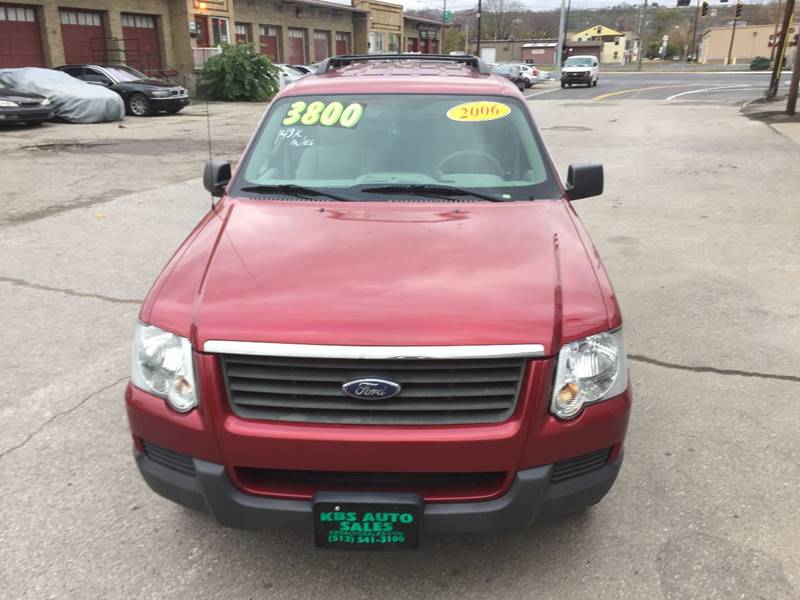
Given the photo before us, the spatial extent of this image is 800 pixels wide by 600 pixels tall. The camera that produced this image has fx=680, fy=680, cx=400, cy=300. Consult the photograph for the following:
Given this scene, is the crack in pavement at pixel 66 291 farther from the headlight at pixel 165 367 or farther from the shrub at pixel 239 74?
the shrub at pixel 239 74

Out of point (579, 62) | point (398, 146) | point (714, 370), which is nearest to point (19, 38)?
point (398, 146)

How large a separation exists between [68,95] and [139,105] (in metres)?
3.25

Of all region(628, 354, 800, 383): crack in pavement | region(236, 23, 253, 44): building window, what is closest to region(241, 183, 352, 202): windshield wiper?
region(628, 354, 800, 383): crack in pavement

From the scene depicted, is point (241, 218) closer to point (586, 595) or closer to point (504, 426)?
point (504, 426)

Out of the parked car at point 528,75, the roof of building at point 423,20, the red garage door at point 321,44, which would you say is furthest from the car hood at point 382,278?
the roof of building at point 423,20

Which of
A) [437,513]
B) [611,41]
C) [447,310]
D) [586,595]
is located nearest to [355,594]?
[437,513]

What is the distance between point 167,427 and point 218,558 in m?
0.69

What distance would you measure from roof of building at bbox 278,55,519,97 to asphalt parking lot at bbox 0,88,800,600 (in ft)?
6.55

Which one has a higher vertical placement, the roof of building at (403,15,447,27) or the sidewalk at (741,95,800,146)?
the roof of building at (403,15,447,27)

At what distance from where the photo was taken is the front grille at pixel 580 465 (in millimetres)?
→ 2289

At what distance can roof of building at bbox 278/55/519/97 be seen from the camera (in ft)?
13.0

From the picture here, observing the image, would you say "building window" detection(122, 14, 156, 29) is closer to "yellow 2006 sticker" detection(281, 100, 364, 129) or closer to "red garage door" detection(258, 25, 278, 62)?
"red garage door" detection(258, 25, 278, 62)

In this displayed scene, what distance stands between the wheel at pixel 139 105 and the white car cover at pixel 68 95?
1.95m

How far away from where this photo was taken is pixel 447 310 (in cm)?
229
